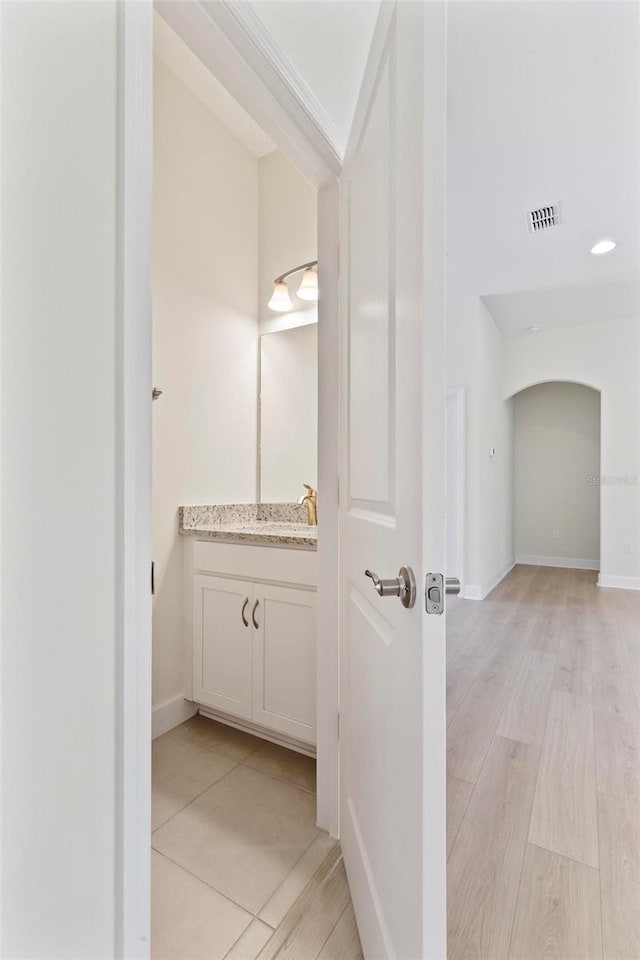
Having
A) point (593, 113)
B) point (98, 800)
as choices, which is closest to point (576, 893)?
point (98, 800)

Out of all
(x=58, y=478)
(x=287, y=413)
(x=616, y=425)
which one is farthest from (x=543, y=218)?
(x=58, y=478)

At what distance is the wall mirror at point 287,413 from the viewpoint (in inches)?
88.0

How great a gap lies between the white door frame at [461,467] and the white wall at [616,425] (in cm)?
172

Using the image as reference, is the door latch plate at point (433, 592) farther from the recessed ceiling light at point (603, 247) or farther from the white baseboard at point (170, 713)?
the recessed ceiling light at point (603, 247)

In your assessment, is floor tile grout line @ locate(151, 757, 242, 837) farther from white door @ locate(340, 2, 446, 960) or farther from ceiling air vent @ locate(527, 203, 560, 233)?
ceiling air vent @ locate(527, 203, 560, 233)

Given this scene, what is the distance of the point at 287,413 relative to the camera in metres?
2.34

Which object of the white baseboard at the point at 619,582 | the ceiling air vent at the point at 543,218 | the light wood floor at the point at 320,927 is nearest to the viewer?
the light wood floor at the point at 320,927

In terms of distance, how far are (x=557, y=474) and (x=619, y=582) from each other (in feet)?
5.85

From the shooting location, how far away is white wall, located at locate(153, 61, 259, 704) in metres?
1.92

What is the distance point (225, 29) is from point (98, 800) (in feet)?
4.49

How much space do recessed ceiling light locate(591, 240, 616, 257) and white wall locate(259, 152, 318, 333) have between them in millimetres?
2156

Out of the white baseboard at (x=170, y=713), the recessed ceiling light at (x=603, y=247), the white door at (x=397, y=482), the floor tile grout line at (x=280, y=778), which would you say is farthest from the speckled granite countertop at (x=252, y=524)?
the recessed ceiling light at (x=603, y=247)

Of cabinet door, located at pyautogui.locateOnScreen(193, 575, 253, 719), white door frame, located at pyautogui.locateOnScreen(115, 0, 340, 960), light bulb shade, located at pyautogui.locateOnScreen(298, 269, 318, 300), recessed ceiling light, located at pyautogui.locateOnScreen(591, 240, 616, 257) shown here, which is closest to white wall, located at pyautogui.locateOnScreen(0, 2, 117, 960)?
white door frame, located at pyautogui.locateOnScreen(115, 0, 340, 960)

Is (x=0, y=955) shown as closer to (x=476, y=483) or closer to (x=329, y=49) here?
(x=329, y=49)
